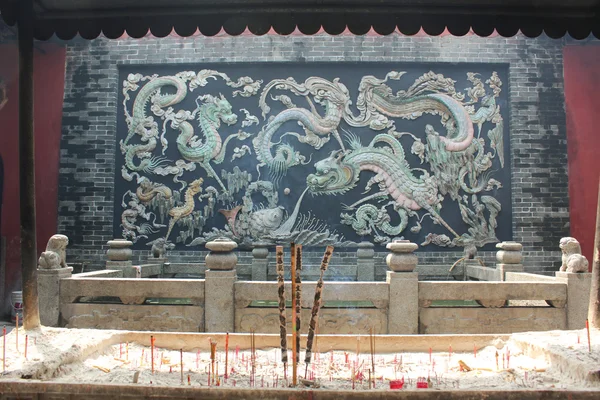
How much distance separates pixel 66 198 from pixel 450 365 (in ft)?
25.9

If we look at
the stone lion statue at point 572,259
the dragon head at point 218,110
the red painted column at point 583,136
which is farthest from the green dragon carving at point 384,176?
the stone lion statue at point 572,259

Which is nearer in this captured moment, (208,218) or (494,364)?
(494,364)

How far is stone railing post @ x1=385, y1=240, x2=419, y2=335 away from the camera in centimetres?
535

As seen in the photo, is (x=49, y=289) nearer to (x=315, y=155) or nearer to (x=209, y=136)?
(x=209, y=136)

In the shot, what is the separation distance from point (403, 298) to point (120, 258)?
400cm

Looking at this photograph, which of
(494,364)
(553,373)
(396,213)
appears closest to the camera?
(553,373)

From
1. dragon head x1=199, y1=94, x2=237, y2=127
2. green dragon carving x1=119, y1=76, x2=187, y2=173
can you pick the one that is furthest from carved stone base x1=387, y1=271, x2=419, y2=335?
green dragon carving x1=119, y1=76, x2=187, y2=173

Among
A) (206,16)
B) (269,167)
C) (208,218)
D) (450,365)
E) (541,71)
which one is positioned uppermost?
(541,71)

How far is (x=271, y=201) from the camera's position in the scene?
8914mm

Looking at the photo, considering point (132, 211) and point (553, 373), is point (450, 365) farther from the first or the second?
point (132, 211)

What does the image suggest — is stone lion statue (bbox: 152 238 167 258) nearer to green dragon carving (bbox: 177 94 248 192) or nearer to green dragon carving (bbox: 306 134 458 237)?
green dragon carving (bbox: 177 94 248 192)

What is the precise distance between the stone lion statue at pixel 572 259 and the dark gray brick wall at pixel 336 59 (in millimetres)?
2999

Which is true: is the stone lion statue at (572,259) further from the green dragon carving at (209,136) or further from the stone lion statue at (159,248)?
the stone lion statue at (159,248)

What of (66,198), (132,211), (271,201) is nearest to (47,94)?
(66,198)
